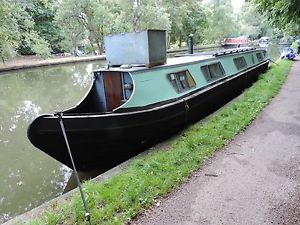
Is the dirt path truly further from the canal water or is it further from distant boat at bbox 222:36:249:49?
distant boat at bbox 222:36:249:49

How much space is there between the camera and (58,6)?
3172cm

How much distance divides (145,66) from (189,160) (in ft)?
7.06

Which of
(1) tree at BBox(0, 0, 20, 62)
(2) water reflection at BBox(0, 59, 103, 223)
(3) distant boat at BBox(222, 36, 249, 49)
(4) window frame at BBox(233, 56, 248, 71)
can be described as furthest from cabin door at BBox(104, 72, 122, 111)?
(1) tree at BBox(0, 0, 20, 62)

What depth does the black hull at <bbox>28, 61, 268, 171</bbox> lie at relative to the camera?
14.9 feet

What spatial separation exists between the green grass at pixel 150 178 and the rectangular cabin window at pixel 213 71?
1497 millimetres

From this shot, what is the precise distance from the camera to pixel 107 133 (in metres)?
4.79

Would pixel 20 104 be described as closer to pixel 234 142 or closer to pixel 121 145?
pixel 121 145

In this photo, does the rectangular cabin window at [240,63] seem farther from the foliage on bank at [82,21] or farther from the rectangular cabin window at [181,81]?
the foliage on bank at [82,21]

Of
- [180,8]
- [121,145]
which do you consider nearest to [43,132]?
[121,145]

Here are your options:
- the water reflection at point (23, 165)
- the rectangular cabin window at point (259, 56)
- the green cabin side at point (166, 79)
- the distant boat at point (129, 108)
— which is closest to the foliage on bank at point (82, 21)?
the rectangular cabin window at point (259, 56)

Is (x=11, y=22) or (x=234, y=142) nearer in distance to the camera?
(x=234, y=142)

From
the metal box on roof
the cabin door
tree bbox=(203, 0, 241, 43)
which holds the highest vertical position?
the metal box on roof

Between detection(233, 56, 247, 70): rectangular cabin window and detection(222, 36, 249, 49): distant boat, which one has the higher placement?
detection(233, 56, 247, 70): rectangular cabin window

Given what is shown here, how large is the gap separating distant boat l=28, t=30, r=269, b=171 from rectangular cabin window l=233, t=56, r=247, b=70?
8.64ft
